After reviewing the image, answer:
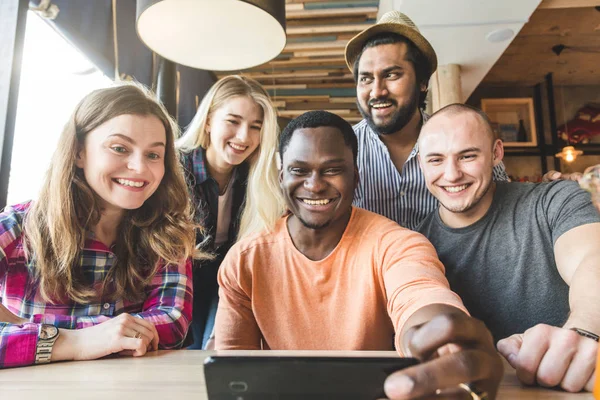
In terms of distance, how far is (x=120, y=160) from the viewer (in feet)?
4.95

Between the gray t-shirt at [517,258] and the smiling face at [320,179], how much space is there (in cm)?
46

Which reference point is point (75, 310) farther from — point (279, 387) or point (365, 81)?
point (365, 81)

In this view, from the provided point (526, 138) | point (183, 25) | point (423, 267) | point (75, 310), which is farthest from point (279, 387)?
point (526, 138)

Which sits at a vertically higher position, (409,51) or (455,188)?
(409,51)

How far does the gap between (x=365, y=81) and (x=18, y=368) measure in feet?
5.76

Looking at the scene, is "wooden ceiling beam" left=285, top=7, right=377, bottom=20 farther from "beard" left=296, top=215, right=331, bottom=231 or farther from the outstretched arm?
the outstretched arm

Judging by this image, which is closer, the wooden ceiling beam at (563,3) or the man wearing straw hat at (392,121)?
the man wearing straw hat at (392,121)

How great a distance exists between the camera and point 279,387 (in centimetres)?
59

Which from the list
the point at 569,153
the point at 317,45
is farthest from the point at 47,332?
the point at 569,153

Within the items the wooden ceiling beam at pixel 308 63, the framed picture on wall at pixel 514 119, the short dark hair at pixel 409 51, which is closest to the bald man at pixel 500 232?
the short dark hair at pixel 409 51

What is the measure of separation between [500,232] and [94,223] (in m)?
1.38

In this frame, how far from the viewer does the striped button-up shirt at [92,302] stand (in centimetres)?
133

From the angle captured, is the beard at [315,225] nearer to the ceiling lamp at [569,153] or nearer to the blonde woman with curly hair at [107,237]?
the blonde woman with curly hair at [107,237]

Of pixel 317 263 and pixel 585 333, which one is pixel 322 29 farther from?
pixel 585 333
